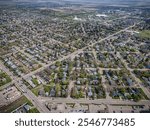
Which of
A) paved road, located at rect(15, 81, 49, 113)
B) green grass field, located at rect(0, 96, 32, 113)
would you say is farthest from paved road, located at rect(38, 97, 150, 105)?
green grass field, located at rect(0, 96, 32, 113)

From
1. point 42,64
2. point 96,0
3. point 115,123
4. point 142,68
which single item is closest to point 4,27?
point 42,64

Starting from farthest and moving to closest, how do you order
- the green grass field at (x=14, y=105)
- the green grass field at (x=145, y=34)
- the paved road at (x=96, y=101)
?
the green grass field at (x=145, y=34)
the paved road at (x=96, y=101)
the green grass field at (x=14, y=105)

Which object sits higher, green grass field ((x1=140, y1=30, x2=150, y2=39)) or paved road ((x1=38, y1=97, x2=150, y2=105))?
green grass field ((x1=140, y1=30, x2=150, y2=39))

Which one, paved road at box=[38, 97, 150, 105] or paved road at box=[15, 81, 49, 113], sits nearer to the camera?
paved road at box=[15, 81, 49, 113]

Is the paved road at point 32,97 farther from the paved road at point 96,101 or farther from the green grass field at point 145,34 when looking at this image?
the green grass field at point 145,34

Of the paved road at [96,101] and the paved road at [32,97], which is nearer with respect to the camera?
the paved road at [32,97]

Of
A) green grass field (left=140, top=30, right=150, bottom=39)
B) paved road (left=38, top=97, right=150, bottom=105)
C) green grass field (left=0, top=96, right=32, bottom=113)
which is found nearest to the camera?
green grass field (left=0, top=96, right=32, bottom=113)

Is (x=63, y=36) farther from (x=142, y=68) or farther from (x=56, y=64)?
(x=142, y=68)

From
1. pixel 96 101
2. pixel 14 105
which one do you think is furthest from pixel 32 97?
pixel 96 101

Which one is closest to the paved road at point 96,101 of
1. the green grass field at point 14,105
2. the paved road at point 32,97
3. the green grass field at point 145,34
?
the paved road at point 32,97

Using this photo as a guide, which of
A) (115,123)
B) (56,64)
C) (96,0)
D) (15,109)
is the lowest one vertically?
(15,109)

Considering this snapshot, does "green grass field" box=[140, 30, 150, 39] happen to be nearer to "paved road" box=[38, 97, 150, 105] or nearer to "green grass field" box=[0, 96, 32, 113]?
"paved road" box=[38, 97, 150, 105]
